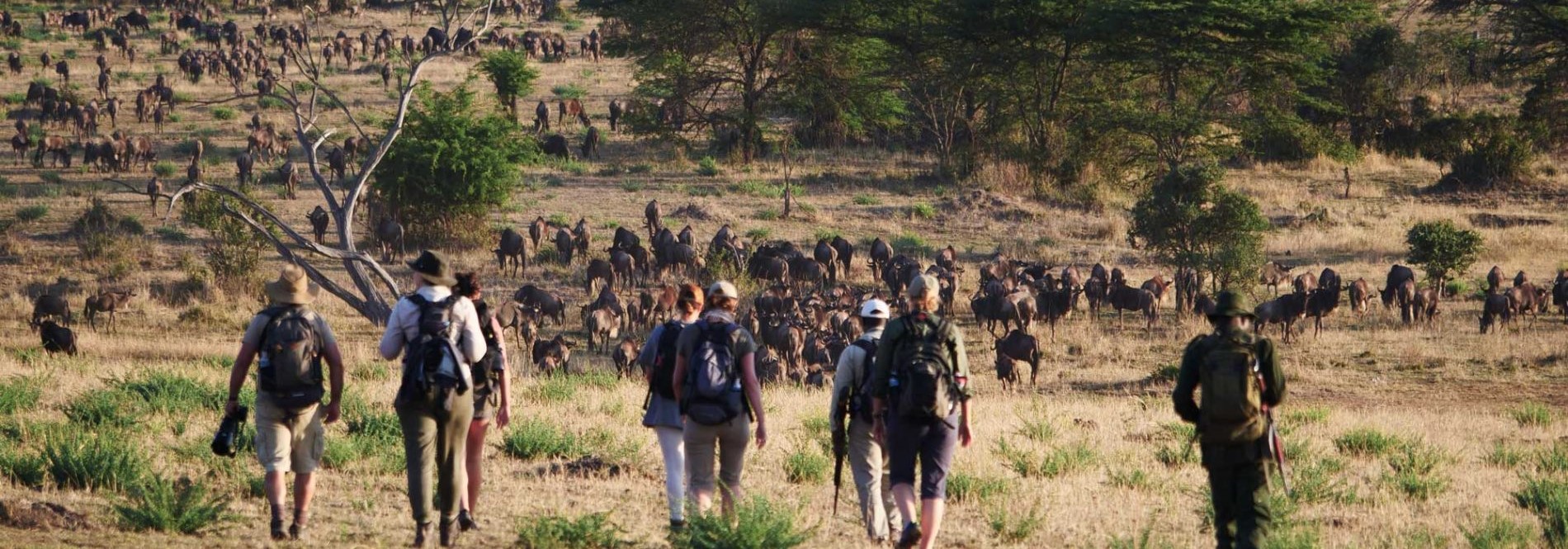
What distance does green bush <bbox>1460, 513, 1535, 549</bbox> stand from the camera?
329 inches

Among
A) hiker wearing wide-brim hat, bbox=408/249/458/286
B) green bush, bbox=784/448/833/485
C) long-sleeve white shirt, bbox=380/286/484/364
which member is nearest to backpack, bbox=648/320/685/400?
long-sleeve white shirt, bbox=380/286/484/364

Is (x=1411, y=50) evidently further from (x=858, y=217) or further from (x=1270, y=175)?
(x=858, y=217)

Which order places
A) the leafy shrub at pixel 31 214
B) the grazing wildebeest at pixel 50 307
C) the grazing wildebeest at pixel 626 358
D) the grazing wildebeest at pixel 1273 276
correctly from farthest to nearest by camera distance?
the leafy shrub at pixel 31 214 → the grazing wildebeest at pixel 1273 276 → the grazing wildebeest at pixel 50 307 → the grazing wildebeest at pixel 626 358

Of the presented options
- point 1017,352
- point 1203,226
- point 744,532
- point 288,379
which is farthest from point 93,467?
point 1203,226

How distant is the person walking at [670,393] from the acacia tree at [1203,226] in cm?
1660

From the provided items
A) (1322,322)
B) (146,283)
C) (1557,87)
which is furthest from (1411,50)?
(146,283)

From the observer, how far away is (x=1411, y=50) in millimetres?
46188

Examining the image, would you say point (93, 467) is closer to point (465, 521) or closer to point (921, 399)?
point (465, 521)

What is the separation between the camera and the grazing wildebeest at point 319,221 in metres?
26.6

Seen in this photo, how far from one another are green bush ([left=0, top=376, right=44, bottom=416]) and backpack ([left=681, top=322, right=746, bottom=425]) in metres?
6.91

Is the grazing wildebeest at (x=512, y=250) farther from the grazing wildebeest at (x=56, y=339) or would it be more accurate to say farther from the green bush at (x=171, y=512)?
the green bush at (x=171, y=512)

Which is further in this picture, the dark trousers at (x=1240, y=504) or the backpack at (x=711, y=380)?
the backpack at (x=711, y=380)

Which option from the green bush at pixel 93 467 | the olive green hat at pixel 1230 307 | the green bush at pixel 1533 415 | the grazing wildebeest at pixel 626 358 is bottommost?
the grazing wildebeest at pixel 626 358

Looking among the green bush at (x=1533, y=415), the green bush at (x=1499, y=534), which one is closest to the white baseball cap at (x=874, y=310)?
the green bush at (x=1499, y=534)
